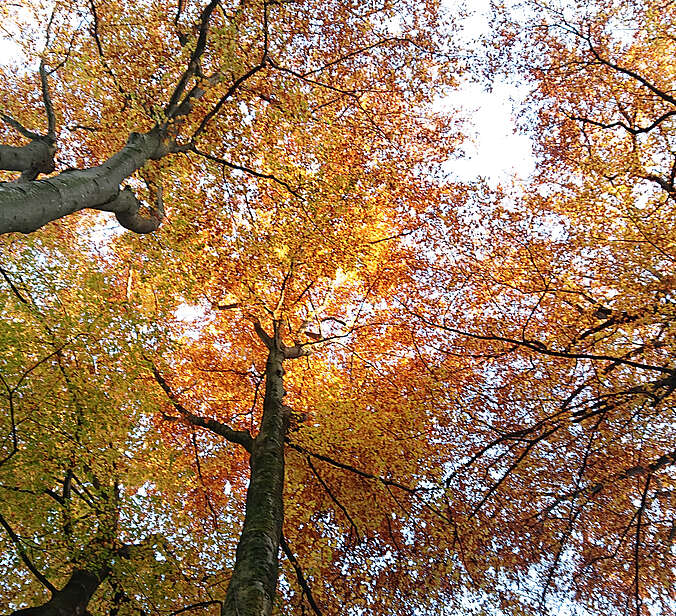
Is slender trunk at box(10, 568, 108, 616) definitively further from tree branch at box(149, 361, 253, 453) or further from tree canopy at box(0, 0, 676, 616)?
tree branch at box(149, 361, 253, 453)

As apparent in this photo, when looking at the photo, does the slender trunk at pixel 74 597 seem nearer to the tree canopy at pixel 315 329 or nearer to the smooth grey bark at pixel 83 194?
the tree canopy at pixel 315 329

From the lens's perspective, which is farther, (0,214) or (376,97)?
(376,97)

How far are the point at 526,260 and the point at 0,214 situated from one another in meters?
8.66

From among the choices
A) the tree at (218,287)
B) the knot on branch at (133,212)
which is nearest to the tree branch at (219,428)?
the tree at (218,287)

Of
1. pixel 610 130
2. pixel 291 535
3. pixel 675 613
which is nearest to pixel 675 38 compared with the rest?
pixel 610 130

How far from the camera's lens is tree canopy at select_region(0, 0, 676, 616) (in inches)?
252

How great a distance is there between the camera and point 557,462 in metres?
8.15

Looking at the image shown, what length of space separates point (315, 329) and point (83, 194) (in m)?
6.44

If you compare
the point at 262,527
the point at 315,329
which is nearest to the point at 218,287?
the point at 315,329

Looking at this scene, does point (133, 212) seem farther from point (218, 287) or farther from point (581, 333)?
point (581, 333)

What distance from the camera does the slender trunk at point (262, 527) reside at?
443cm

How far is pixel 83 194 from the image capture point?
5664 mm

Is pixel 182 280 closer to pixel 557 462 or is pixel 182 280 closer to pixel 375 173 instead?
pixel 375 173

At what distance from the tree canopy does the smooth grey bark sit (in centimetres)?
5
